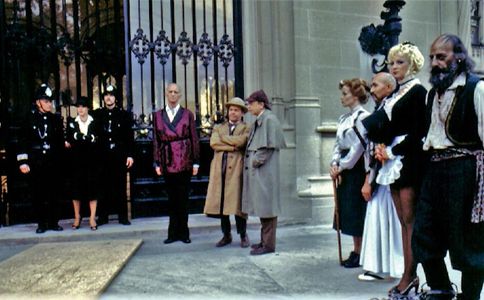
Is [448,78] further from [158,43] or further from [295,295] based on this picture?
[158,43]

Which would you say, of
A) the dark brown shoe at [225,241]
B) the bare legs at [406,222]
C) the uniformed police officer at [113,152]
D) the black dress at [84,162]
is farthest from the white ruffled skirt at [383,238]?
the black dress at [84,162]

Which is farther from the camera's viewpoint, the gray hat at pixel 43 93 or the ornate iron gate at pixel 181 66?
the ornate iron gate at pixel 181 66

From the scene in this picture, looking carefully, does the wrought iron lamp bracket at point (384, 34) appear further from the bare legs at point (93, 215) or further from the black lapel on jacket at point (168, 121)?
the bare legs at point (93, 215)

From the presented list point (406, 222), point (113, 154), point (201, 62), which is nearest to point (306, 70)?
point (201, 62)

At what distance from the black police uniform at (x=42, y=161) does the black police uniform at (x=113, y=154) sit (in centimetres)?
64

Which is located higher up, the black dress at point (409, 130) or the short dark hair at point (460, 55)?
the short dark hair at point (460, 55)

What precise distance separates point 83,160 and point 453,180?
17.8ft

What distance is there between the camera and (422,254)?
11.8ft

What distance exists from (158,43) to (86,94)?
1.44m

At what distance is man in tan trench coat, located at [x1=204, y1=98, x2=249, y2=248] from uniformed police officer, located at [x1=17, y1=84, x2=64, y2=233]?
2379mm

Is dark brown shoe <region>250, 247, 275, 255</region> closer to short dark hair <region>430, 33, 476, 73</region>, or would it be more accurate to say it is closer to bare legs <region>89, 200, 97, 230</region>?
bare legs <region>89, 200, 97, 230</region>

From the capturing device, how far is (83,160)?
292 inches

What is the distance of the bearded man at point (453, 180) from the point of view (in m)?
3.43

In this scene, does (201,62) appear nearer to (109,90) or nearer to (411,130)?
(109,90)
